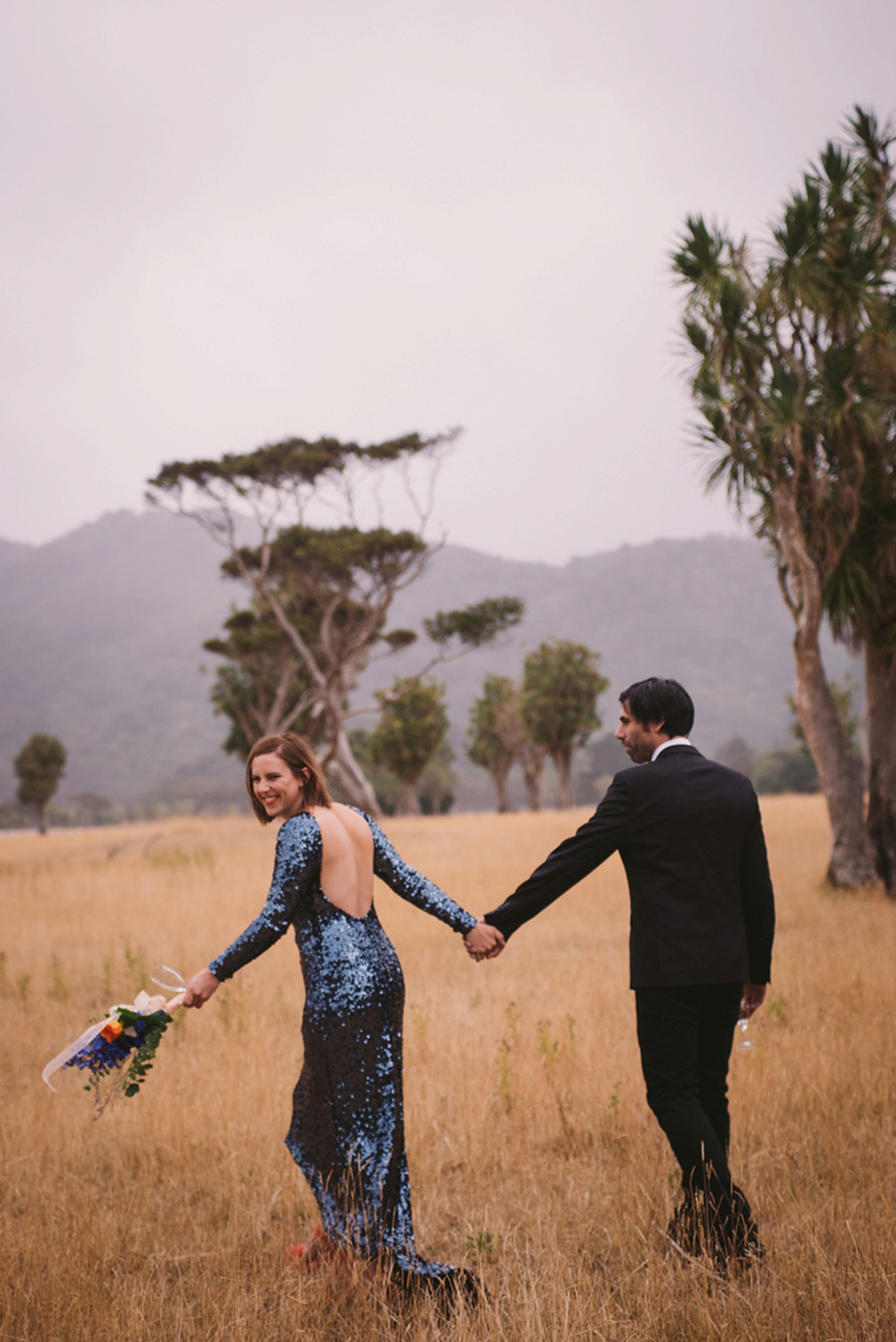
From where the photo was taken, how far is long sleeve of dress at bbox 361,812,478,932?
3.51 metres

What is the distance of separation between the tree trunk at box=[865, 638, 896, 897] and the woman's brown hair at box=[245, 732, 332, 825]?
10.8 metres

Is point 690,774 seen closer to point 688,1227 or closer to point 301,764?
point 301,764

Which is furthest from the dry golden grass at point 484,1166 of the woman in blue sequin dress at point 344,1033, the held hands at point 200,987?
the held hands at point 200,987

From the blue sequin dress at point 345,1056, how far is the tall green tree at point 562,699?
1546 inches

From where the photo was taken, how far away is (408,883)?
3543 mm

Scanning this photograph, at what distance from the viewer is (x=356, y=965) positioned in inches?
129

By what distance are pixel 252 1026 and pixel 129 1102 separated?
1417 mm

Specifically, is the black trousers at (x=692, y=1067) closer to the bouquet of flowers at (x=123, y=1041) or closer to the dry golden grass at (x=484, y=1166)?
the dry golden grass at (x=484, y=1166)

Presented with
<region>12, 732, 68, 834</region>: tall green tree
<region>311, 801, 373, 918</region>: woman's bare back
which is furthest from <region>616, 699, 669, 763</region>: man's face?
<region>12, 732, 68, 834</region>: tall green tree

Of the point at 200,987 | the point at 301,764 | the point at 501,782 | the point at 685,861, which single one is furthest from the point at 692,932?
the point at 501,782

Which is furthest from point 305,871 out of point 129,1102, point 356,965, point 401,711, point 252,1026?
point 401,711

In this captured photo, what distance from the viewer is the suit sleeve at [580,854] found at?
10.7ft

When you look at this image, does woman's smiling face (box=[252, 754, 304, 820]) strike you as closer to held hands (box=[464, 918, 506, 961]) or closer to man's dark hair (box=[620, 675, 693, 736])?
held hands (box=[464, 918, 506, 961])

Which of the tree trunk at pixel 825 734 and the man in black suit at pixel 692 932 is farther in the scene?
the tree trunk at pixel 825 734
